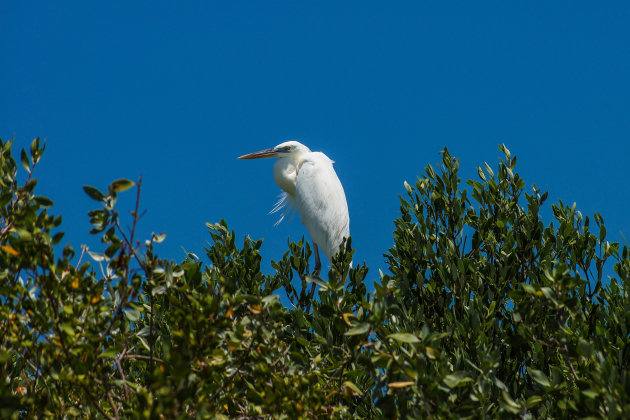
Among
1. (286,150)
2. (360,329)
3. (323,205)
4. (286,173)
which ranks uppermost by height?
(286,150)

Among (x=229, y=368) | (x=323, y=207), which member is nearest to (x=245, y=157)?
(x=323, y=207)

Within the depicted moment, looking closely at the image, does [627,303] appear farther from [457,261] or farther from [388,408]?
[388,408]

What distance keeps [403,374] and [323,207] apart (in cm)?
723

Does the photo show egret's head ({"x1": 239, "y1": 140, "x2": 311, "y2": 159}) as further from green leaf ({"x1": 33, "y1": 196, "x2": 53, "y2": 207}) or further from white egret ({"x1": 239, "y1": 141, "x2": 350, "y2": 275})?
green leaf ({"x1": 33, "y1": 196, "x2": 53, "y2": 207})

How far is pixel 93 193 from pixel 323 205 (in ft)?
24.2

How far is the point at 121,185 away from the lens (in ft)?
8.89

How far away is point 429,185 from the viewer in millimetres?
6105

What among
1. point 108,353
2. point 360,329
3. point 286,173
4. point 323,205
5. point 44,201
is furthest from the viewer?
point 286,173

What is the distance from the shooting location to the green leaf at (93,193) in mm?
2709

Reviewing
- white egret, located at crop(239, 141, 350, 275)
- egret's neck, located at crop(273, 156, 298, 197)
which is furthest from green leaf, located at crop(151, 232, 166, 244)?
egret's neck, located at crop(273, 156, 298, 197)

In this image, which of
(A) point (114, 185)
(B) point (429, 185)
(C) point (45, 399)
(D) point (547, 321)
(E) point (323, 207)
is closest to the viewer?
(A) point (114, 185)

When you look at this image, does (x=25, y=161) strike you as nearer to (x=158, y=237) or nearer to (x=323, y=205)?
(x=158, y=237)

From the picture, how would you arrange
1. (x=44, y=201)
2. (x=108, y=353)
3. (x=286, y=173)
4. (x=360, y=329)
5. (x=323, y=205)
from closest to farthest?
(x=360, y=329) → (x=108, y=353) → (x=44, y=201) → (x=323, y=205) → (x=286, y=173)

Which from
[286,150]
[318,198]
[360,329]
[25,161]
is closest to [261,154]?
[286,150]
